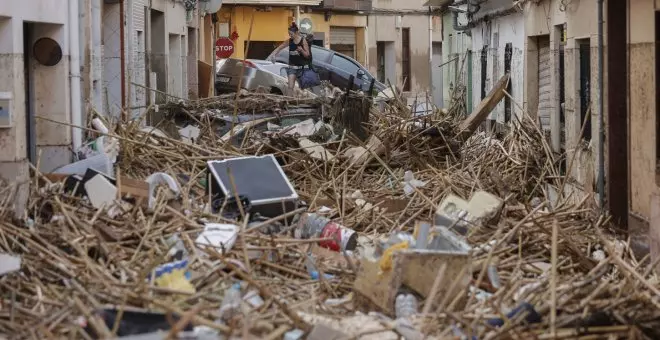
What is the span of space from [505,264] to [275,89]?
18190 millimetres

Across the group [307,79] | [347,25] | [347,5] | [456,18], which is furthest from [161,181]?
[347,25]

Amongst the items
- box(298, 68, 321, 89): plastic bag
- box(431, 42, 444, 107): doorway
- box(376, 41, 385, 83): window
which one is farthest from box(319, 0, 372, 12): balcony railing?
box(298, 68, 321, 89): plastic bag

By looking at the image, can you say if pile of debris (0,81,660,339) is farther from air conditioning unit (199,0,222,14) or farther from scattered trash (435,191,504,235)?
air conditioning unit (199,0,222,14)

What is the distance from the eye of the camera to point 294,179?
553 inches

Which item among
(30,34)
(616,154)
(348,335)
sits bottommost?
(348,335)

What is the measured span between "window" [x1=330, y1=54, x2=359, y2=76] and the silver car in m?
2.62

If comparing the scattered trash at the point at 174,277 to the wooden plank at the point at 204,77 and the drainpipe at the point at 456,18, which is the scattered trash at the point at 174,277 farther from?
the wooden plank at the point at 204,77

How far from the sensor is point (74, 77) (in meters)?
13.4

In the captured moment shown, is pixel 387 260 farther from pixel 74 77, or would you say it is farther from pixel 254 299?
pixel 74 77

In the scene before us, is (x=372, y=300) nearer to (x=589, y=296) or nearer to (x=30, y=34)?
(x=589, y=296)

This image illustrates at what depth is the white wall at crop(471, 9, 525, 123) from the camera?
64.5ft

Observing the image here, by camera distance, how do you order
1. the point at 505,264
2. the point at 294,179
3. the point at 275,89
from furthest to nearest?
1. the point at 275,89
2. the point at 294,179
3. the point at 505,264

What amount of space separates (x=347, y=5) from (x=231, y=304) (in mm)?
36503

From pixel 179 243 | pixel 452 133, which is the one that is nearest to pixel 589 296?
pixel 179 243
